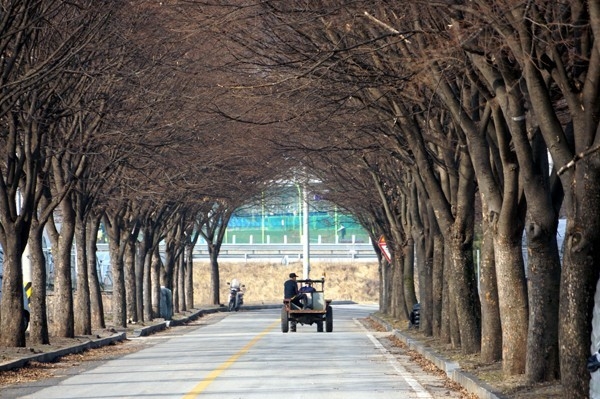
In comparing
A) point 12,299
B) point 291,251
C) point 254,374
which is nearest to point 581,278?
point 254,374

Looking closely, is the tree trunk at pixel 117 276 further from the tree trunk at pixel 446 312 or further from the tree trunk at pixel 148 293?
the tree trunk at pixel 446 312

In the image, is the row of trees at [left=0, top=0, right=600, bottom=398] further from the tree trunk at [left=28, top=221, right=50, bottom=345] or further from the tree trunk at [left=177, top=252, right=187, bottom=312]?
the tree trunk at [left=177, top=252, right=187, bottom=312]

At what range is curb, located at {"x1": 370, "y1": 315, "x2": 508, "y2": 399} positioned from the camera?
15.1 m

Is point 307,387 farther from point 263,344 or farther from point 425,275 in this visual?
point 425,275

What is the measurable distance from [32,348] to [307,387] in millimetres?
8889

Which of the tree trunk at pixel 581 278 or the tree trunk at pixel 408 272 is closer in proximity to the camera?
the tree trunk at pixel 581 278

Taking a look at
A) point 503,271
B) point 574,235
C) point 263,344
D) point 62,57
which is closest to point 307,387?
point 503,271

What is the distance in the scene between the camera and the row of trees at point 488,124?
12594 mm

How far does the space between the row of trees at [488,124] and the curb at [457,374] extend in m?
0.59

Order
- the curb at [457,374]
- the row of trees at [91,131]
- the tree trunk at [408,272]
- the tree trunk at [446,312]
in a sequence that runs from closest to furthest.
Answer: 1. the curb at [457,374]
2. the row of trees at [91,131]
3. the tree trunk at [446,312]
4. the tree trunk at [408,272]

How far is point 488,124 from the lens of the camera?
19.3 meters

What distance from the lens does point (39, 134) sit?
24.9 metres

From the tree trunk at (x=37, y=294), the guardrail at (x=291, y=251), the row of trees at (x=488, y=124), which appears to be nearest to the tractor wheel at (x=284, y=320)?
the row of trees at (x=488, y=124)

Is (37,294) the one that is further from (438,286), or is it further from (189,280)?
(189,280)
